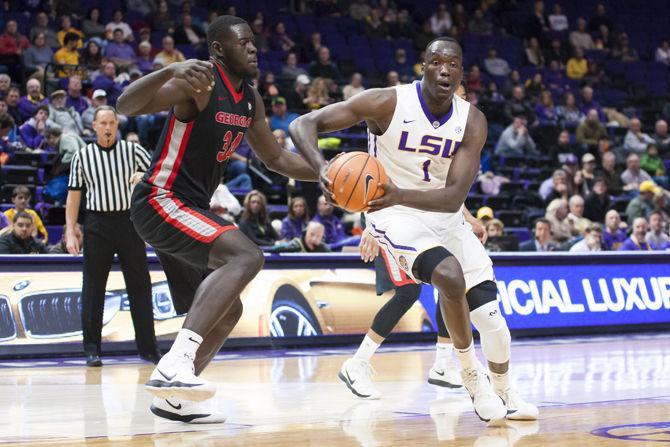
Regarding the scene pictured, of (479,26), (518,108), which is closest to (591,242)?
(518,108)

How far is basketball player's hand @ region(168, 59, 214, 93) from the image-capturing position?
4.89 meters

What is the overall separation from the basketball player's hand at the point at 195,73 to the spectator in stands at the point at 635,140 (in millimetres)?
15635

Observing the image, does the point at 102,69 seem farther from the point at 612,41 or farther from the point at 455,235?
the point at 612,41

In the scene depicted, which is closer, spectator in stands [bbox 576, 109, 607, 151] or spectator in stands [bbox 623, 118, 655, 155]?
spectator in stands [bbox 576, 109, 607, 151]

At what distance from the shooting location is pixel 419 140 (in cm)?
574

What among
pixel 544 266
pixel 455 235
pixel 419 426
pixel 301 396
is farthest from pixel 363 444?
pixel 544 266

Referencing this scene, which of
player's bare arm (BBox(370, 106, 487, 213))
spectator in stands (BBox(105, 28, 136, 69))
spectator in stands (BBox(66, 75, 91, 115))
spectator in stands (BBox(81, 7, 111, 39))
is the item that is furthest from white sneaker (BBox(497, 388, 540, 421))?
spectator in stands (BBox(81, 7, 111, 39))

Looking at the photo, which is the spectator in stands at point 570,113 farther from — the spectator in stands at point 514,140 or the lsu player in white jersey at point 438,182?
the lsu player in white jersey at point 438,182

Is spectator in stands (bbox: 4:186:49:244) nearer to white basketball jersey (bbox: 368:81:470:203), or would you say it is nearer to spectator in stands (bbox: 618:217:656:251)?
white basketball jersey (bbox: 368:81:470:203)

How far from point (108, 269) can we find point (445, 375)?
305 centimetres

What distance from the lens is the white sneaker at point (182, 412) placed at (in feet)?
17.2

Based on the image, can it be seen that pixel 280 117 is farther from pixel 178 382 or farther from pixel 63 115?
pixel 178 382

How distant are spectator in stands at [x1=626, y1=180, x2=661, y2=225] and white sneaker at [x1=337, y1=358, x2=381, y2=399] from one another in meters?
10.1

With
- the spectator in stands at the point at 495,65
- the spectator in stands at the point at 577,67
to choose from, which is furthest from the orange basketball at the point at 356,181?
the spectator in stands at the point at 577,67
